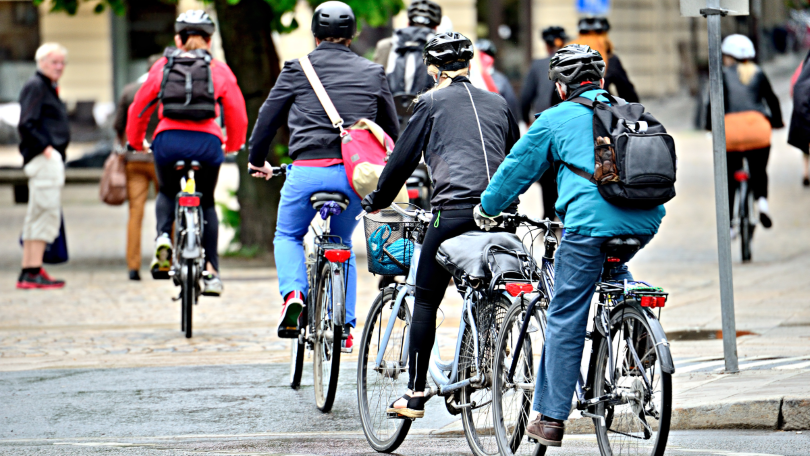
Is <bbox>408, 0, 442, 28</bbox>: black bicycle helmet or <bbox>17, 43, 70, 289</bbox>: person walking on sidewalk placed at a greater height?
<bbox>408, 0, 442, 28</bbox>: black bicycle helmet

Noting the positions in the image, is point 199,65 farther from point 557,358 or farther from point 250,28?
point 557,358

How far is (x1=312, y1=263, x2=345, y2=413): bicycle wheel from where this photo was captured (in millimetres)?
6004

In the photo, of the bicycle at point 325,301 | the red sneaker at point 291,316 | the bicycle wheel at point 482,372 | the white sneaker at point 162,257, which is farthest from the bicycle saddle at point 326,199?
the white sneaker at point 162,257

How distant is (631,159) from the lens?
175 inches

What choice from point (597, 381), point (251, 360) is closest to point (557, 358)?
point (597, 381)

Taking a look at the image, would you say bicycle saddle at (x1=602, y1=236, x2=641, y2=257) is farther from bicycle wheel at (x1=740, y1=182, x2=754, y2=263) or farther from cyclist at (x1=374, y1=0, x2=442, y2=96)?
bicycle wheel at (x1=740, y1=182, x2=754, y2=263)

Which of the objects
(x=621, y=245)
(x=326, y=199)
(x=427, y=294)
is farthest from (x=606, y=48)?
(x=621, y=245)

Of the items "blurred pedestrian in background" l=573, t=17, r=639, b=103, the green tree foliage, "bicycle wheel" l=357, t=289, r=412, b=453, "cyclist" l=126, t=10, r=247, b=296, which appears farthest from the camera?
the green tree foliage

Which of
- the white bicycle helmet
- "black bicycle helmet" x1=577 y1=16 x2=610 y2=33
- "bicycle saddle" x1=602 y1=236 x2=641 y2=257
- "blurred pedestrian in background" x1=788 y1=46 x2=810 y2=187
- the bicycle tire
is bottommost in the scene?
the bicycle tire

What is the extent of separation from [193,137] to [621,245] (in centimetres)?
484

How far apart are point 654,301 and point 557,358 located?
18.2 inches

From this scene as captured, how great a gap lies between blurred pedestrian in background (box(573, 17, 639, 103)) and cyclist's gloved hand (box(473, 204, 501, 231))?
6.03m

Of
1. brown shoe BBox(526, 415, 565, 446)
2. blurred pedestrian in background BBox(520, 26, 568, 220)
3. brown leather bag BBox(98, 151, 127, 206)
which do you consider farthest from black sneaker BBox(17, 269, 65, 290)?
brown shoe BBox(526, 415, 565, 446)

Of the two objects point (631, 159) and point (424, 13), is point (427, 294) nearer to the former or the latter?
point (631, 159)
